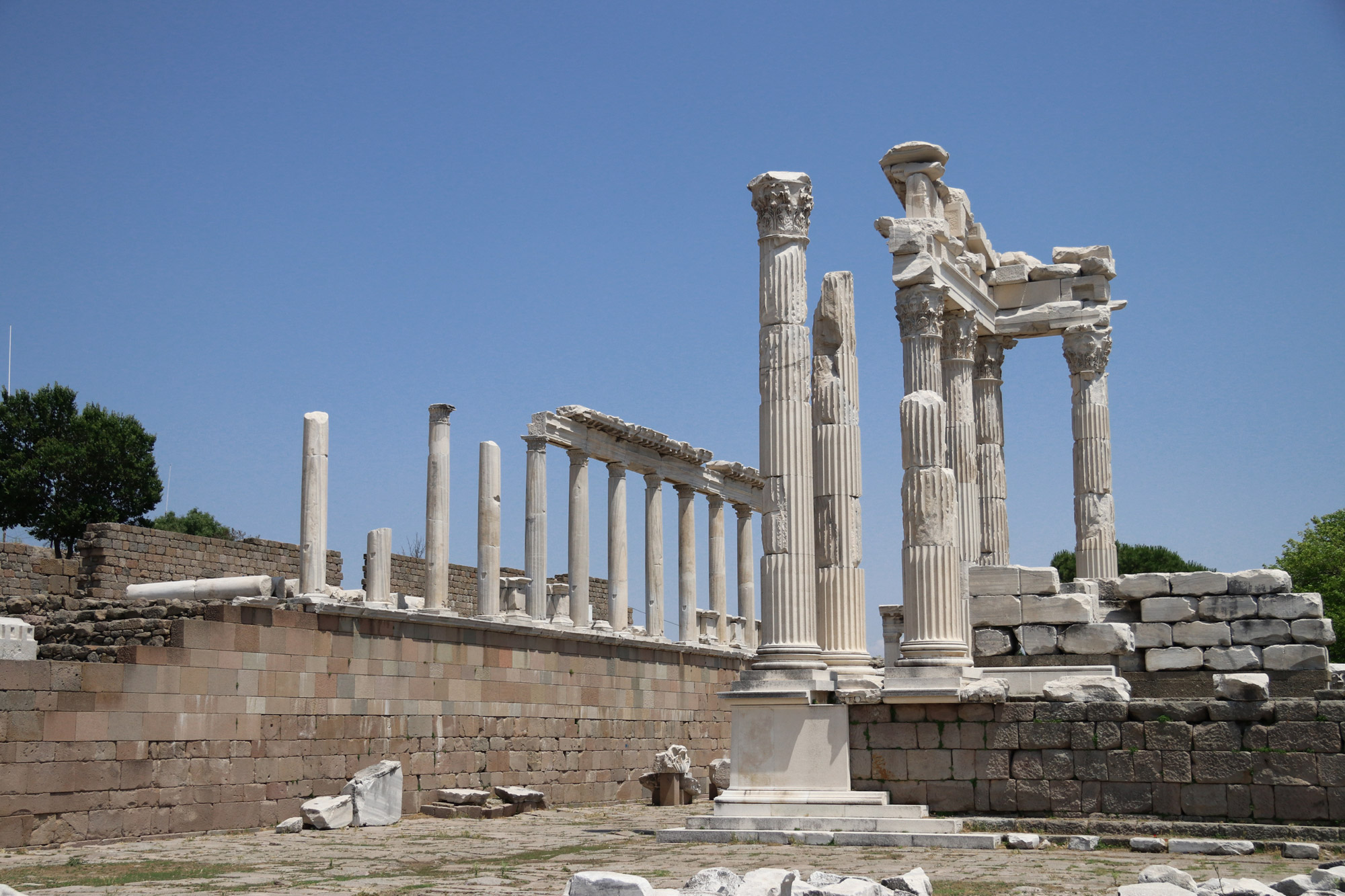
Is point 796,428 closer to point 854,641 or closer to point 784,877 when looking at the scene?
point 854,641

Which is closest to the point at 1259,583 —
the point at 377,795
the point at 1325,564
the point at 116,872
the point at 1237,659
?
the point at 1237,659

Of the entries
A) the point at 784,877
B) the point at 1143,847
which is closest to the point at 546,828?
the point at 1143,847

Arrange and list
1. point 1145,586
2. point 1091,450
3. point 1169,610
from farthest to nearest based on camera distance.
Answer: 1. point 1091,450
2. point 1145,586
3. point 1169,610

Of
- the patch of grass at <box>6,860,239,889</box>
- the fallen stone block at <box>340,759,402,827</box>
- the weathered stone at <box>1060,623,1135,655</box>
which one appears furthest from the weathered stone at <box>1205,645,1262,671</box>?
the patch of grass at <box>6,860,239,889</box>

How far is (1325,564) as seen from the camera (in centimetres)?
4866

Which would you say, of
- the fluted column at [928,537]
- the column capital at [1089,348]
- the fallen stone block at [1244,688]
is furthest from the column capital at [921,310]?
the fallen stone block at [1244,688]

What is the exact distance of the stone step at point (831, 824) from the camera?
15.7 m

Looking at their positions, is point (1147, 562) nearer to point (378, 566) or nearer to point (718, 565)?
point (718, 565)

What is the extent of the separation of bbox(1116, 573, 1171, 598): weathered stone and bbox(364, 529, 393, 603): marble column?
37.6ft

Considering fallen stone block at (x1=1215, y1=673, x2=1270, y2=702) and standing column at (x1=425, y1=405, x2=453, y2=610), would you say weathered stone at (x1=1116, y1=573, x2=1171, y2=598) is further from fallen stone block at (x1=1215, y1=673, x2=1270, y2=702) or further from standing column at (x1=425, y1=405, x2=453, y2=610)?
standing column at (x1=425, y1=405, x2=453, y2=610)

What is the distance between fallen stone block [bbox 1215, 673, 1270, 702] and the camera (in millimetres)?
15227

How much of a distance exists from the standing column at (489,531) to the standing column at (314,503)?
419cm

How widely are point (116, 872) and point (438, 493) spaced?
1161 cm

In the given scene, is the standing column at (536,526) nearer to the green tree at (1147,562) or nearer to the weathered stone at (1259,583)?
the weathered stone at (1259,583)
